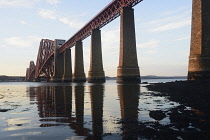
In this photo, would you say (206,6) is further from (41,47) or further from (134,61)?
(41,47)

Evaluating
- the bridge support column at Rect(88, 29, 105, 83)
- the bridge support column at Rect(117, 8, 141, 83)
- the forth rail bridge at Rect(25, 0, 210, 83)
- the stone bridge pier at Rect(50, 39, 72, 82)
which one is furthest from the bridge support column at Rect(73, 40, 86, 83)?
the bridge support column at Rect(117, 8, 141, 83)

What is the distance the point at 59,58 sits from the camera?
4038 inches

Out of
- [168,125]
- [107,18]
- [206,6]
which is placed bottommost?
[168,125]

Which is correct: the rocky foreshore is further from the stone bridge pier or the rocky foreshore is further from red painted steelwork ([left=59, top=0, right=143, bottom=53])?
the stone bridge pier

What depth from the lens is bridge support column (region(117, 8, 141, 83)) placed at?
4469cm

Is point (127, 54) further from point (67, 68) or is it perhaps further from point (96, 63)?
point (67, 68)

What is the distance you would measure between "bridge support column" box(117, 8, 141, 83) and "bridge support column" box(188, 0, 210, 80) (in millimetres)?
16222

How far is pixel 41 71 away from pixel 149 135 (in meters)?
127

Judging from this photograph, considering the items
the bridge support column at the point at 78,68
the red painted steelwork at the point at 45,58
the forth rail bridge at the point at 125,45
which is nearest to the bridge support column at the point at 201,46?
the forth rail bridge at the point at 125,45

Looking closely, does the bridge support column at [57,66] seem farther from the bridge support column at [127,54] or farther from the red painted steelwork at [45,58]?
the bridge support column at [127,54]

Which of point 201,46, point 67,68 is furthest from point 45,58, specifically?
point 201,46

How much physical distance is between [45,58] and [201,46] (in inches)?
4106

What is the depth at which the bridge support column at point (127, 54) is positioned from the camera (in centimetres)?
4469

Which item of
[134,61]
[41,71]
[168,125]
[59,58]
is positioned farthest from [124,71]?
[41,71]
